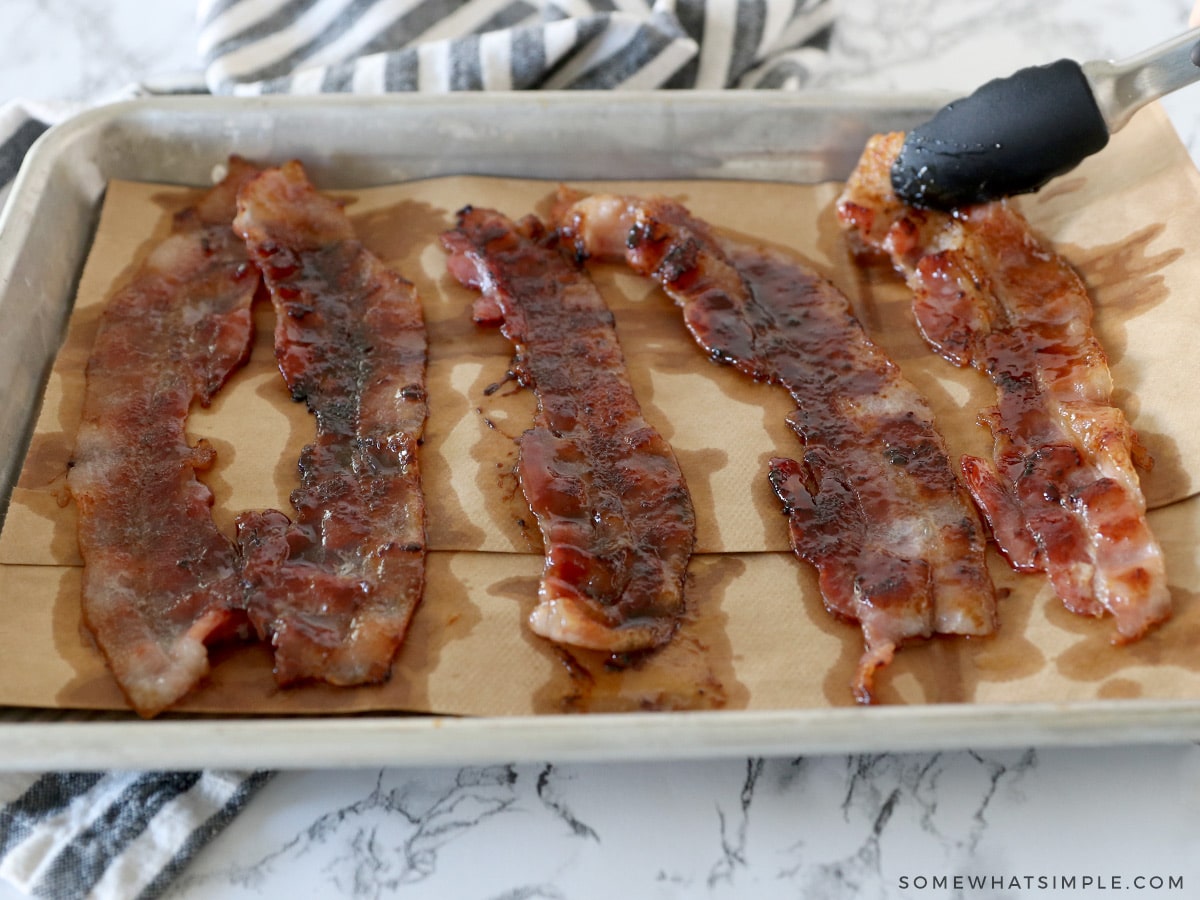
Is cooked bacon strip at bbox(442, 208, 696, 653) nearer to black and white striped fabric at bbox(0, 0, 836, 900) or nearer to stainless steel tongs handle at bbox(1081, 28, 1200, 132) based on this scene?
black and white striped fabric at bbox(0, 0, 836, 900)

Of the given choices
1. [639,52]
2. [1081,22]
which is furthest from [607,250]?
[1081,22]

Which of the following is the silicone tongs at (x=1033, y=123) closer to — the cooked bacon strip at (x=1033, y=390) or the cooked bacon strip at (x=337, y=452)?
the cooked bacon strip at (x=1033, y=390)

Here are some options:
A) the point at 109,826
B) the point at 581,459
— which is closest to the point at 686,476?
the point at 581,459

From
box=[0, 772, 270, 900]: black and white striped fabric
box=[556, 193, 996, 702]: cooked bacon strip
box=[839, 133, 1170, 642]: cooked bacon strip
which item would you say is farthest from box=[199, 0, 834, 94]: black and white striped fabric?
box=[0, 772, 270, 900]: black and white striped fabric

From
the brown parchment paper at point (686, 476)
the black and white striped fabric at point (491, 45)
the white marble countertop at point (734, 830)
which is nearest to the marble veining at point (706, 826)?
the white marble countertop at point (734, 830)

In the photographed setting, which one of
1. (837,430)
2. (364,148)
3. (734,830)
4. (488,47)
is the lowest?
(734,830)

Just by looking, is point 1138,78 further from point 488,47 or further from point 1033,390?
point 488,47
